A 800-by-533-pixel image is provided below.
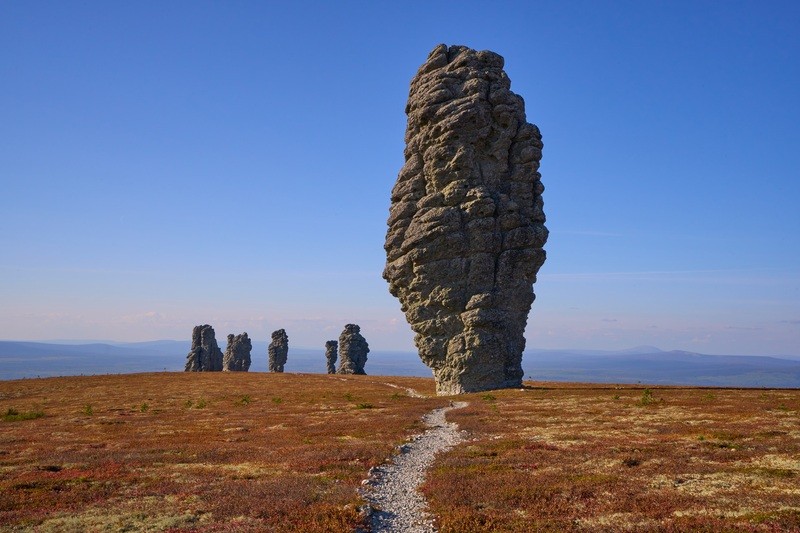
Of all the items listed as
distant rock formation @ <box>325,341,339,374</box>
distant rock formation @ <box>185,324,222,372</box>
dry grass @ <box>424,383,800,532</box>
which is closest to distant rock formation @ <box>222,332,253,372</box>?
distant rock formation @ <box>185,324,222,372</box>

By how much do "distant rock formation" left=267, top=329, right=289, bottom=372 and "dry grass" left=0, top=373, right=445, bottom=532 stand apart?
293 ft

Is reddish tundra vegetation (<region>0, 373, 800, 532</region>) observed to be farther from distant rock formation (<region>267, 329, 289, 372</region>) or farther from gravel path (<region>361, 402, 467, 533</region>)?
distant rock formation (<region>267, 329, 289, 372</region>)

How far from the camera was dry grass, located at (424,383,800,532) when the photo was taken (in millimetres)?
17688

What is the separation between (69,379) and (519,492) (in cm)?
10532

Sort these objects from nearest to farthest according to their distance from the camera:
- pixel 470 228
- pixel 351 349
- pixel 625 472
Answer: pixel 625 472 < pixel 470 228 < pixel 351 349

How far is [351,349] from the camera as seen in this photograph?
140375mm

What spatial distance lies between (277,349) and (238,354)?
10856mm

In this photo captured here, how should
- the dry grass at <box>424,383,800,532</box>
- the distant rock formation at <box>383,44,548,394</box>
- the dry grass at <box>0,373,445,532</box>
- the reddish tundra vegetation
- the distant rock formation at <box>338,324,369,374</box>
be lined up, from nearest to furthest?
the dry grass at <box>424,383,800,532</box>
the reddish tundra vegetation
the dry grass at <box>0,373,445,532</box>
the distant rock formation at <box>383,44,548,394</box>
the distant rock formation at <box>338,324,369,374</box>

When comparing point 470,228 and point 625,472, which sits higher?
point 470,228

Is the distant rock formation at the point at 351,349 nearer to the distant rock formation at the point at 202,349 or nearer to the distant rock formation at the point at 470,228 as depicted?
the distant rock formation at the point at 202,349

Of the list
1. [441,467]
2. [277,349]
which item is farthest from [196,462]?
[277,349]

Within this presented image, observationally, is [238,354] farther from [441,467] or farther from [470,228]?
[441,467]

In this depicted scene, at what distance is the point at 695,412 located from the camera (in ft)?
144

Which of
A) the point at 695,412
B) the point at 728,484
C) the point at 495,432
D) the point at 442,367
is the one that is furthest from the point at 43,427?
the point at 695,412
